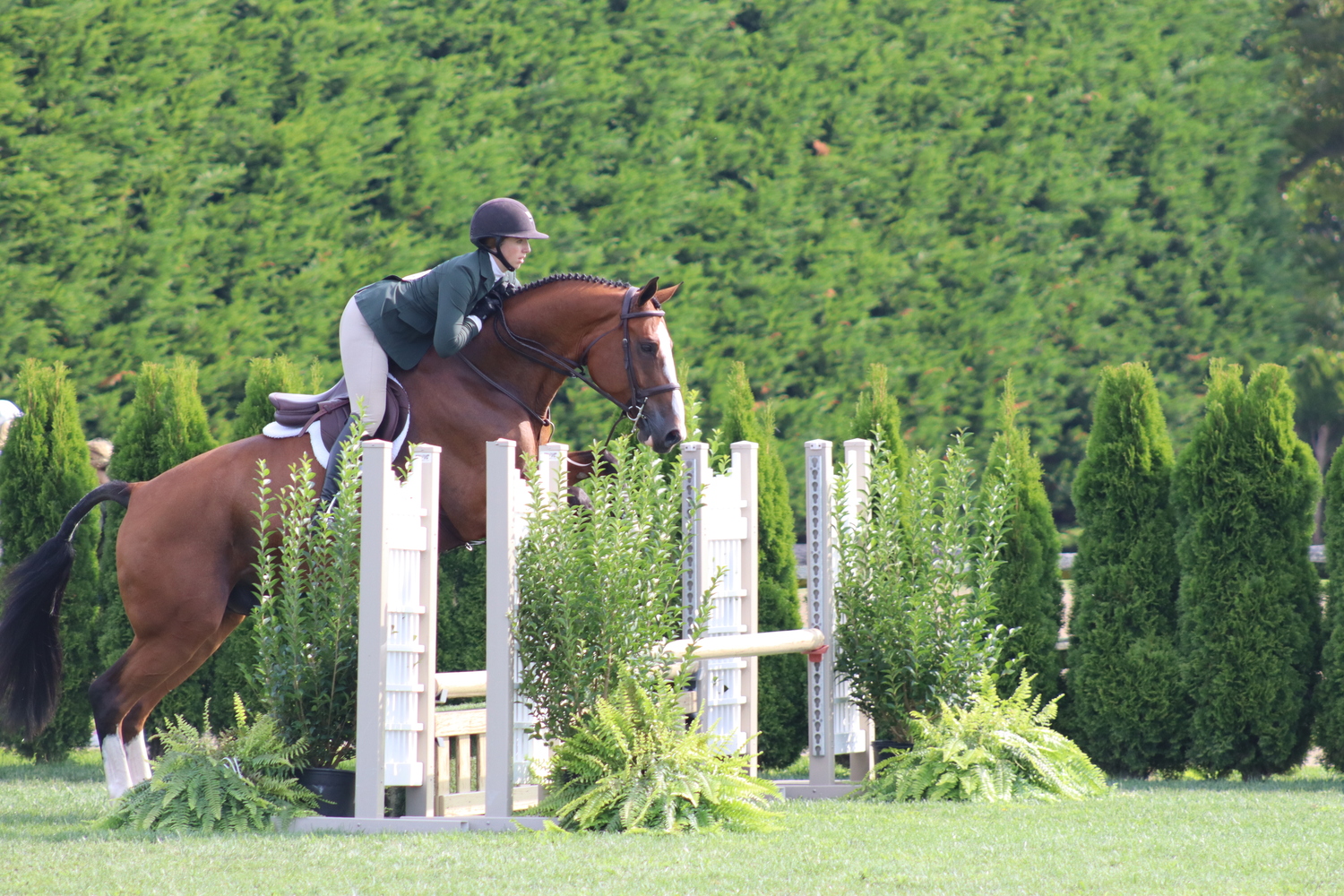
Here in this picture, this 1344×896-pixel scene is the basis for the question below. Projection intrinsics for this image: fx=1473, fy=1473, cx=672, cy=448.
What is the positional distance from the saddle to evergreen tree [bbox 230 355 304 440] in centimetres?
199

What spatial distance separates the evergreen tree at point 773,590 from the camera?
823cm

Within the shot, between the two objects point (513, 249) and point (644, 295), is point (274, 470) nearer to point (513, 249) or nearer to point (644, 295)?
point (513, 249)

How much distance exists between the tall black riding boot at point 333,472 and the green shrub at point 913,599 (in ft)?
7.43

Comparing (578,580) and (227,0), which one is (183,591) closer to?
(578,580)

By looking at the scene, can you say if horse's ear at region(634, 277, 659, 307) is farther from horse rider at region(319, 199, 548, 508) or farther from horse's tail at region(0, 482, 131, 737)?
horse's tail at region(0, 482, 131, 737)

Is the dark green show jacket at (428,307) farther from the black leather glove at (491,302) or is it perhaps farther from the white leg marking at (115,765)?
the white leg marking at (115,765)

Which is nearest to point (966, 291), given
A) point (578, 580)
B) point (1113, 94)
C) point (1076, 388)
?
point (1076, 388)

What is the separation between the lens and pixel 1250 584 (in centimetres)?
746

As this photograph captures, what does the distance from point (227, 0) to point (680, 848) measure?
7.85 meters

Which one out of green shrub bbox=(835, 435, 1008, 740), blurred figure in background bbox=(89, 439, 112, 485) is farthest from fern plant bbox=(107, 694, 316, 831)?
blurred figure in background bbox=(89, 439, 112, 485)

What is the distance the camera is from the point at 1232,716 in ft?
24.3

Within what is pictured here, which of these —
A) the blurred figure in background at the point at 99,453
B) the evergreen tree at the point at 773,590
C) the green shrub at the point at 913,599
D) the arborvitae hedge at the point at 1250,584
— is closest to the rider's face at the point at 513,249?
the green shrub at the point at 913,599

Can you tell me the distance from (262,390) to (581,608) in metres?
3.63

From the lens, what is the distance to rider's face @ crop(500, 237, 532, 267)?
6.15 metres
